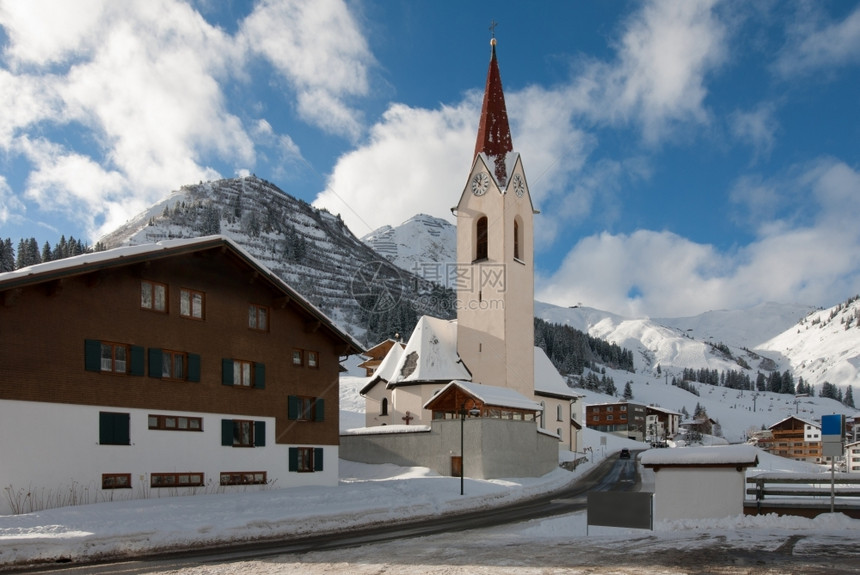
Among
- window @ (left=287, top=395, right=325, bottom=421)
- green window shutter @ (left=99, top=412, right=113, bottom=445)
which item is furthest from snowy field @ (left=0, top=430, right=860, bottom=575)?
window @ (left=287, top=395, right=325, bottom=421)

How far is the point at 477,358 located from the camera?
187 feet

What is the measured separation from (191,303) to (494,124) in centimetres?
3712

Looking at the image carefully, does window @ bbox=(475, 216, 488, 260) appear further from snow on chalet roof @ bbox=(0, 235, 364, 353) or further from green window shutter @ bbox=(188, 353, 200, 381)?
green window shutter @ bbox=(188, 353, 200, 381)

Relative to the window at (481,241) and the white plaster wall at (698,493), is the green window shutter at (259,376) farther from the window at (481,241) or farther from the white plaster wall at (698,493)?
the window at (481,241)

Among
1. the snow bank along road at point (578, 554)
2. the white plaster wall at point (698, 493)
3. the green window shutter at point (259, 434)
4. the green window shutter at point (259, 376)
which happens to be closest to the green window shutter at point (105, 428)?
the green window shutter at point (259, 434)

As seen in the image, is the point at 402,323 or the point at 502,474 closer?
the point at 502,474

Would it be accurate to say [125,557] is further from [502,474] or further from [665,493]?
[502,474]

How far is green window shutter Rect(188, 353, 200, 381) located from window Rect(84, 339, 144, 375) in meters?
2.15

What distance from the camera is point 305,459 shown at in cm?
3388

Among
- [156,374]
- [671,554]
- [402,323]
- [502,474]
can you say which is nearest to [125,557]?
[156,374]

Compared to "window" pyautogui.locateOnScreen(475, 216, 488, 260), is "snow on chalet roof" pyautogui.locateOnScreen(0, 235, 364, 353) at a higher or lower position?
lower

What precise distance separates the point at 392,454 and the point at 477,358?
1354 centimetres

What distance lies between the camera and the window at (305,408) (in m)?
33.3

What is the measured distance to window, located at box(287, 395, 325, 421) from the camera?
33.3 metres
